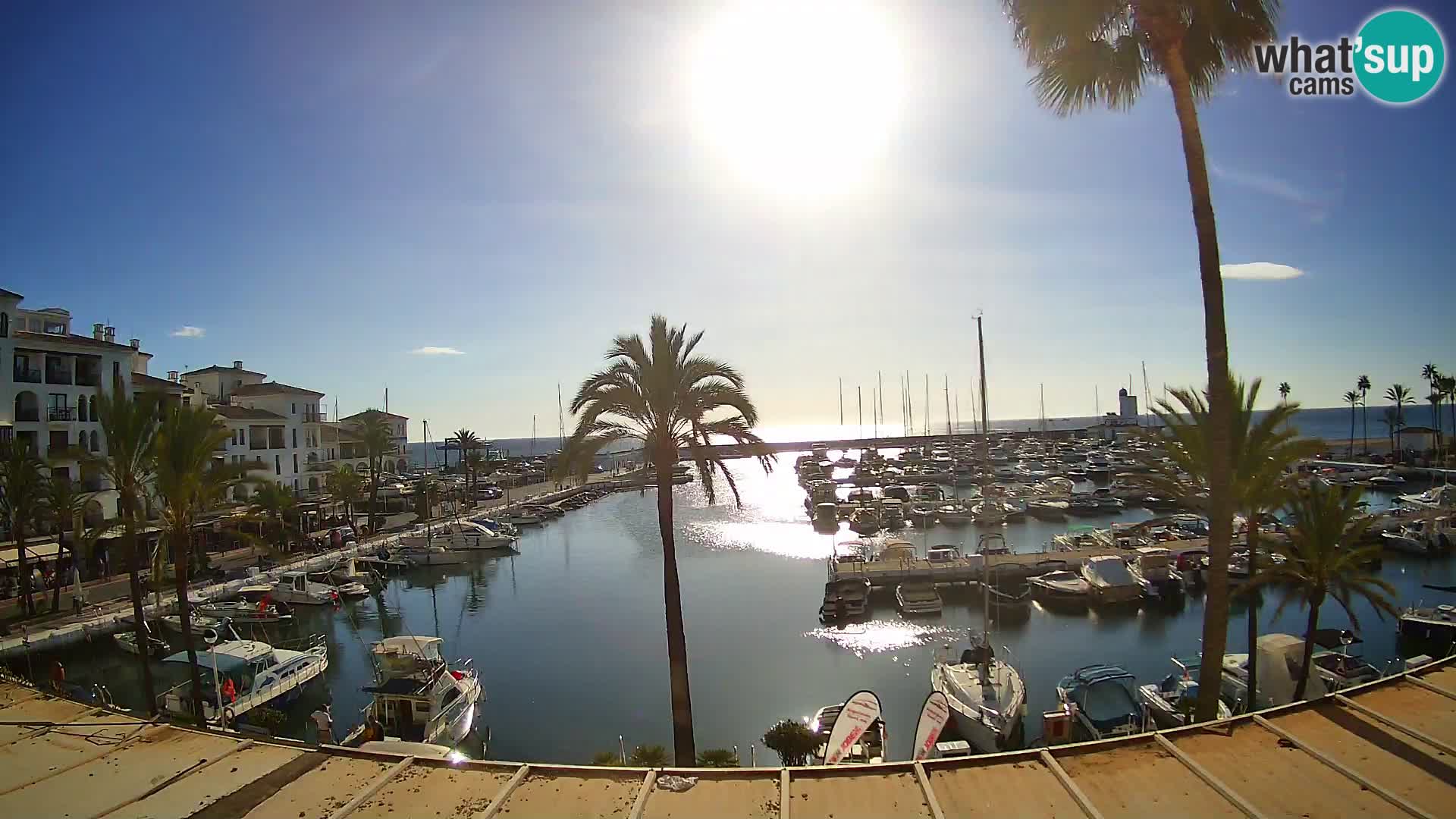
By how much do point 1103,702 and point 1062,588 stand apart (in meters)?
16.5

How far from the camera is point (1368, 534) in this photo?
45531 millimetres

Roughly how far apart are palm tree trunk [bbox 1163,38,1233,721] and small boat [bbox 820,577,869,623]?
2511cm

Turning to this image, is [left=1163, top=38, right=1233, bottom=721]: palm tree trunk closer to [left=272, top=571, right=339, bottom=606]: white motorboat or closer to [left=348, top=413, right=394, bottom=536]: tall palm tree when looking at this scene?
[left=272, top=571, right=339, bottom=606]: white motorboat

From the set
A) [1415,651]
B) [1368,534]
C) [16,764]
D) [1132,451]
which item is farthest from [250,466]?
[1132,451]

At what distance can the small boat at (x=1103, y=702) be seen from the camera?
65.4 ft

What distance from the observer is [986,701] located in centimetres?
2088

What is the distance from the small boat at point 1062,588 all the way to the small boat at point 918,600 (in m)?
5.51

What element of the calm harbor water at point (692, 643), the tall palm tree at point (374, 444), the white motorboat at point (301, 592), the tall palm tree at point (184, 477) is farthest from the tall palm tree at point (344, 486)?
the tall palm tree at point (184, 477)

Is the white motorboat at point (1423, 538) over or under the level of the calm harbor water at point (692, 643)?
over

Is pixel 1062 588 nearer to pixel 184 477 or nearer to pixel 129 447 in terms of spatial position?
pixel 184 477

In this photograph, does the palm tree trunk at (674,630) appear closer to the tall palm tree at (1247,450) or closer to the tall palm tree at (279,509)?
the tall palm tree at (1247,450)

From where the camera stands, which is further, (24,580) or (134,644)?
(24,580)

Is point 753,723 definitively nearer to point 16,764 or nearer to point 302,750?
point 302,750

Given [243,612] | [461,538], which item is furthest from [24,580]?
[461,538]
